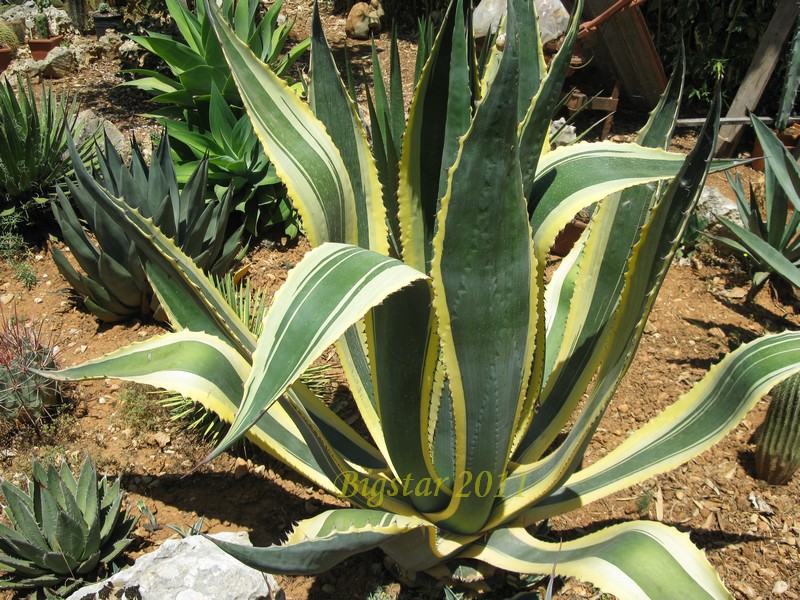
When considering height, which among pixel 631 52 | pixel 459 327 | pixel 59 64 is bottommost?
pixel 459 327

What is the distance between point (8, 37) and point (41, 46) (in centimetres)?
79

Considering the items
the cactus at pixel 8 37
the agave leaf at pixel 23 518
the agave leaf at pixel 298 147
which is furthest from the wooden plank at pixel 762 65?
the cactus at pixel 8 37

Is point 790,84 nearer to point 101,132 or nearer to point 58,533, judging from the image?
point 101,132

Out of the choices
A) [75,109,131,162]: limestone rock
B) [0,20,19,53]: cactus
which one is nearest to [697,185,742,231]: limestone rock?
[75,109,131,162]: limestone rock

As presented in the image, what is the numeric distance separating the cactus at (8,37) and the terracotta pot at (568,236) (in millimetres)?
6005

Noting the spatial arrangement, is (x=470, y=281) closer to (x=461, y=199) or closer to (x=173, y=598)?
(x=461, y=199)

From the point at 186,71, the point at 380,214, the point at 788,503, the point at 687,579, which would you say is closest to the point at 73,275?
the point at 186,71

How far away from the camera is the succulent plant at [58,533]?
163cm

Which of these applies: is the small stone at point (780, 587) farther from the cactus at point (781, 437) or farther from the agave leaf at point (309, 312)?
the agave leaf at point (309, 312)

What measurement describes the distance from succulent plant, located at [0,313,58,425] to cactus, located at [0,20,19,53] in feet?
18.1

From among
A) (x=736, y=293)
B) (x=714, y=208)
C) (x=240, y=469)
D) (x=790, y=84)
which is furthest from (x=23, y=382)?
(x=790, y=84)

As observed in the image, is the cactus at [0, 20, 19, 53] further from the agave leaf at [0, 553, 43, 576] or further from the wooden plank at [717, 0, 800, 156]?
the wooden plank at [717, 0, 800, 156]

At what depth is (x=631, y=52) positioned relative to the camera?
4129 mm

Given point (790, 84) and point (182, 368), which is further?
point (790, 84)
